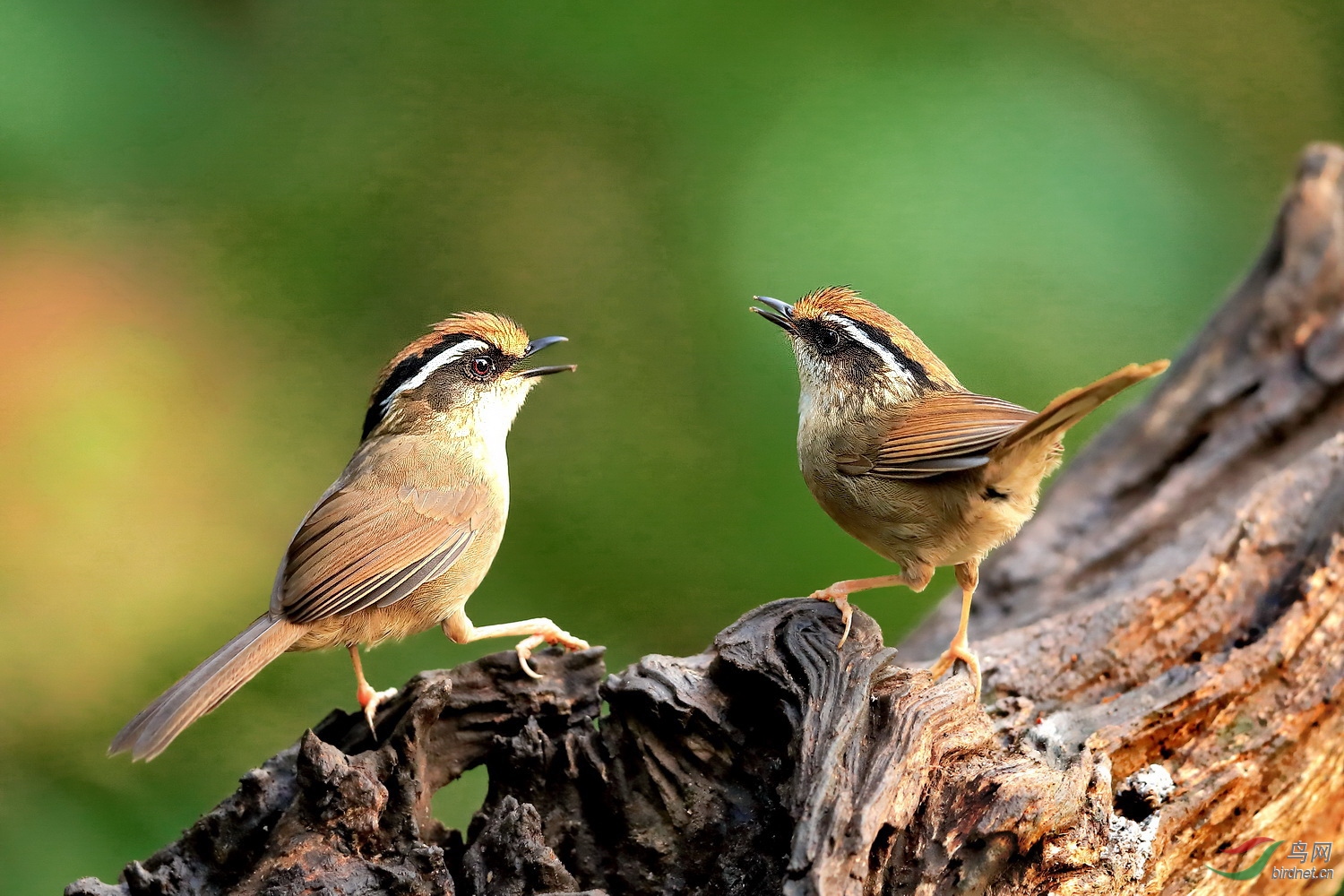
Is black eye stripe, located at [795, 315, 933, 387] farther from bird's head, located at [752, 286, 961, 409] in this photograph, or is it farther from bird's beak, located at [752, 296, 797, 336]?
bird's beak, located at [752, 296, 797, 336]

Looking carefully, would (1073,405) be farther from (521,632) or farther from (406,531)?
(406,531)

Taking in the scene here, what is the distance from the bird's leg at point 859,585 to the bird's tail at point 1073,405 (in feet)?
1.96

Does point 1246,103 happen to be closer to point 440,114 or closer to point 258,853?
point 440,114

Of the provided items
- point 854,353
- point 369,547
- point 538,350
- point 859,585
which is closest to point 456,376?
point 538,350

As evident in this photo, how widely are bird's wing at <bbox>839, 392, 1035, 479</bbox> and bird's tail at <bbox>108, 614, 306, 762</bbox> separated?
74.7 inches

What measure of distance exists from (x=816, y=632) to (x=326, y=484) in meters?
3.17

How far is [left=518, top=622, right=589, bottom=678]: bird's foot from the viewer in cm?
374

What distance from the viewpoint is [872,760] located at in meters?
3.04

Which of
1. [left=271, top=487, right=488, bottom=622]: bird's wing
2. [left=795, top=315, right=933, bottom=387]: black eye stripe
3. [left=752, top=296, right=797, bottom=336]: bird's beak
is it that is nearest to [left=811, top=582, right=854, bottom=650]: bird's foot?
[left=795, top=315, right=933, bottom=387]: black eye stripe

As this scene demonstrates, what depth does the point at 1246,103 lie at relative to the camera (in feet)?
22.8

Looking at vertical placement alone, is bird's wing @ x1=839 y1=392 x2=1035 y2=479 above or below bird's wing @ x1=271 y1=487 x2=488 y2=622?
below

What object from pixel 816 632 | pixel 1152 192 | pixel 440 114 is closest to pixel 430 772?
pixel 816 632

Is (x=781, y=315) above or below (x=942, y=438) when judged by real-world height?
above

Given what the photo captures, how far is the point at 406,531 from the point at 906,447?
1.67 metres
